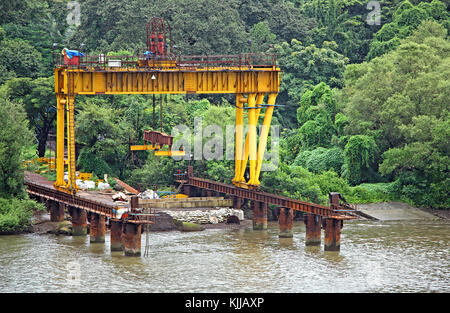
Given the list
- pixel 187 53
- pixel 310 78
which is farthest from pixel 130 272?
pixel 310 78

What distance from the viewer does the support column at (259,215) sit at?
205ft

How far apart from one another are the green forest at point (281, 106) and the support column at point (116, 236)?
8.54 m

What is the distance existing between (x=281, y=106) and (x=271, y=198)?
8981 mm

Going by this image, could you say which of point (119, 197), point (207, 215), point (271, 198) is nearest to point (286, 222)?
point (271, 198)

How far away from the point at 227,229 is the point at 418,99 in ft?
66.0

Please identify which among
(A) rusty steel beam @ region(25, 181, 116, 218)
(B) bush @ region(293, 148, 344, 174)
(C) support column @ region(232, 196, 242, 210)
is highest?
(B) bush @ region(293, 148, 344, 174)

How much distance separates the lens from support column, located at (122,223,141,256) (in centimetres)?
5016

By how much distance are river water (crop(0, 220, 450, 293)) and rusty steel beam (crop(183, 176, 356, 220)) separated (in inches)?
83.0

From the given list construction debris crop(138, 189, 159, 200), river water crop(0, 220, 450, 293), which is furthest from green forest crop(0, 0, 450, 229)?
river water crop(0, 220, 450, 293)

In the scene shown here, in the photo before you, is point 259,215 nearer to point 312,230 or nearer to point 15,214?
point 312,230

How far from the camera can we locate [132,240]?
50406mm

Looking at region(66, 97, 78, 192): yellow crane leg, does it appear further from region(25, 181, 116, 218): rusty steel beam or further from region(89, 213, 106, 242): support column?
region(89, 213, 106, 242): support column

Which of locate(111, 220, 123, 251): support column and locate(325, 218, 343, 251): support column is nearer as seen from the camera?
locate(111, 220, 123, 251): support column

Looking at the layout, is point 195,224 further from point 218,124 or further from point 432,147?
point 432,147
